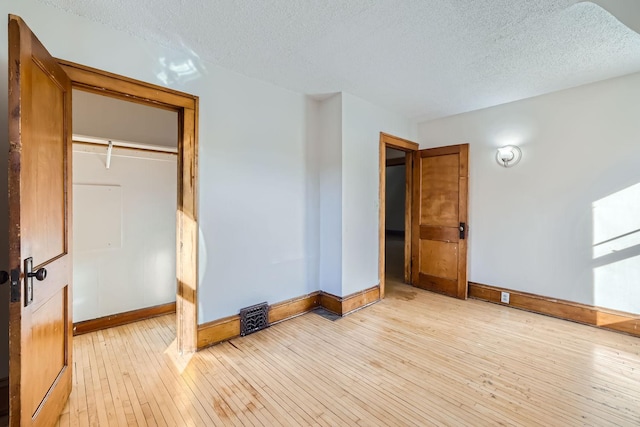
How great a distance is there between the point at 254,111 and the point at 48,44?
152 centimetres

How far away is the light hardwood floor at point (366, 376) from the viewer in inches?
69.7

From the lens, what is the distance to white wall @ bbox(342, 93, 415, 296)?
336 centimetres

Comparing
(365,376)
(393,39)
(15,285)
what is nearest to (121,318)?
(15,285)

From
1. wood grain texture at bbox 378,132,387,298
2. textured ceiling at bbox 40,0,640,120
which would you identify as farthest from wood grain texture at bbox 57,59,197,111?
wood grain texture at bbox 378,132,387,298

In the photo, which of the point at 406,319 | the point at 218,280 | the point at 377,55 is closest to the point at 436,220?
the point at 406,319

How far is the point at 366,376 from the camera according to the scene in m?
2.16

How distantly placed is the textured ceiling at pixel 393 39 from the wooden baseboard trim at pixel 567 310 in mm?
2399

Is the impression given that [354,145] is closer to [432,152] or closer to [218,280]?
[432,152]

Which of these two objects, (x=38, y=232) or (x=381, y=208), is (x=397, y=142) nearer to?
(x=381, y=208)

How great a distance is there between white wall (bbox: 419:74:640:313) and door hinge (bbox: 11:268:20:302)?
4.40m

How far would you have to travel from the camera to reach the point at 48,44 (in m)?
1.84

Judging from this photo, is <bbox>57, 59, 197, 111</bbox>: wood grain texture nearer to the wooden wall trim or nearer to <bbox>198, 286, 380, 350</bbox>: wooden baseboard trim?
<bbox>198, 286, 380, 350</bbox>: wooden baseboard trim

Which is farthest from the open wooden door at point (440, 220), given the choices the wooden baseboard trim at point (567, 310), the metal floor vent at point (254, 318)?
the metal floor vent at point (254, 318)

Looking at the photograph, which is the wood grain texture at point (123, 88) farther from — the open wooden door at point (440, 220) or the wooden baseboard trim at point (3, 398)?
the open wooden door at point (440, 220)
